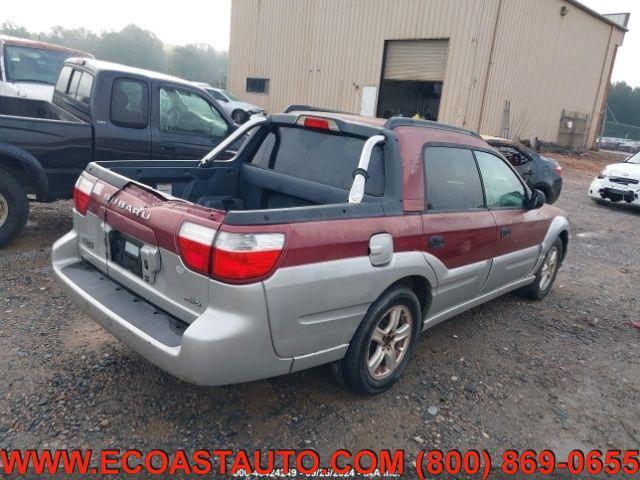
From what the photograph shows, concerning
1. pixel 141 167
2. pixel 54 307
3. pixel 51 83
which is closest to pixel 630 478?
pixel 141 167

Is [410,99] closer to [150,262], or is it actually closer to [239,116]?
[239,116]

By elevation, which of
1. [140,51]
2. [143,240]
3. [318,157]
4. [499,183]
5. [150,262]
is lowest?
[150,262]

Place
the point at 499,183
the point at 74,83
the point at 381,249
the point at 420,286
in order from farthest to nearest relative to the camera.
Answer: the point at 74,83
the point at 499,183
the point at 420,286
the point at 381,249

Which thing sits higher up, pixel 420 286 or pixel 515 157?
pixel 515 157

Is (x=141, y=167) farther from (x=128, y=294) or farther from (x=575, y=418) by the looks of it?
(x=575, y=418)

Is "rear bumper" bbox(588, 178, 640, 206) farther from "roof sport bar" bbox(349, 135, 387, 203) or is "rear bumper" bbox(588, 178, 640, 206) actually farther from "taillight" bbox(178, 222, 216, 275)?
"taillight" bbox(178, 222, 216, 275)

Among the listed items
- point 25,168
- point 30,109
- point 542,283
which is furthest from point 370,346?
point 30,109

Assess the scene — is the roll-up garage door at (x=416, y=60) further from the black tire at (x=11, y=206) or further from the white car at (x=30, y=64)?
the black tire at (x=11, y=206)

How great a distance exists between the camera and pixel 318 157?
11.5 feet

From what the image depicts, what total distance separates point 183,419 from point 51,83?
900 centimetres

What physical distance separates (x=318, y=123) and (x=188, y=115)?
3.34 m

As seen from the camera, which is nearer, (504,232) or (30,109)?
(504,232)

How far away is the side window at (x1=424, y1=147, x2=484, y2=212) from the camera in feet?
10.9

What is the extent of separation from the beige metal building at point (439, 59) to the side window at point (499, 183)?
13.3 meters
